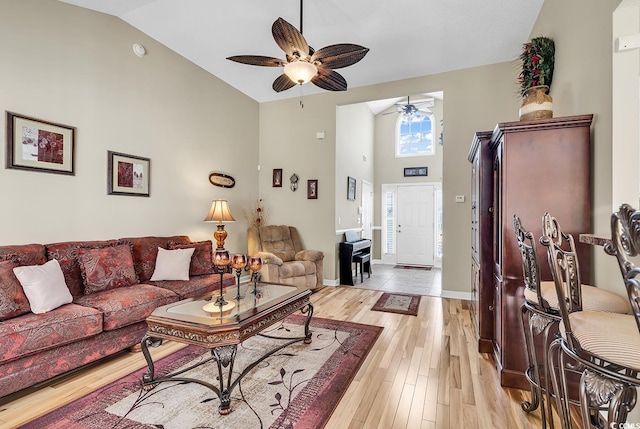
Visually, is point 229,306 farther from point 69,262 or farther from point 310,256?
point 310,256

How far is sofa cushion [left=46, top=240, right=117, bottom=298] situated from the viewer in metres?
2.67

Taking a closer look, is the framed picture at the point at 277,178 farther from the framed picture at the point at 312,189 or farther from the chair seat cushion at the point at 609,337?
the chair seat cushion at the point at 609,337

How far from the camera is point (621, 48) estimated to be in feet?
5.64

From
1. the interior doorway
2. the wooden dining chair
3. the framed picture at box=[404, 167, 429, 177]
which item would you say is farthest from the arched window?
the wooden dining chair

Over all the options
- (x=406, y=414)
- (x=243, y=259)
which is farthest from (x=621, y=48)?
(x=243, y=259)

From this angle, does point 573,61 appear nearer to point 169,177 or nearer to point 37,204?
point 169,177

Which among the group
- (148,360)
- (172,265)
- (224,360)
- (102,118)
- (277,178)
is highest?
(102,118)

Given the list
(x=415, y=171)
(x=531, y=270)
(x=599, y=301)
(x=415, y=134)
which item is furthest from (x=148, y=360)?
(x=415, y=134)

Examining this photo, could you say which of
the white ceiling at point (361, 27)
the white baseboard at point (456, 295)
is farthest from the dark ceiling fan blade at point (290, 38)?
the white baseboard at point (456, 295)

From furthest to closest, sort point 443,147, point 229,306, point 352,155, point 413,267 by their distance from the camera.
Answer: point 413,267
point 352,155
point 443,147
point 229,306

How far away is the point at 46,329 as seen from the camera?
6.75 feet

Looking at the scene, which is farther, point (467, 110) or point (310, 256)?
point (310, 256)

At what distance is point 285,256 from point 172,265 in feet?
6.39

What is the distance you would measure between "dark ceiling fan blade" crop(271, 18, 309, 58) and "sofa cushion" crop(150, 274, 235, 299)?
2.54m
